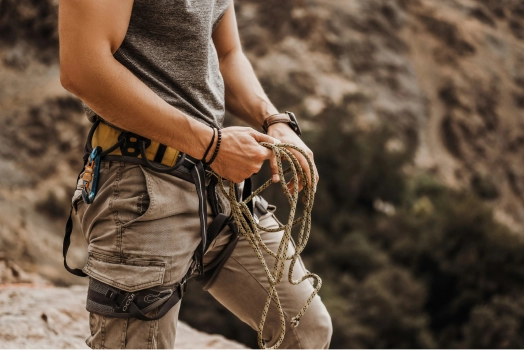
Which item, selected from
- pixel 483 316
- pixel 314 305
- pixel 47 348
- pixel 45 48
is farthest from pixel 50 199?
pixel 314 305

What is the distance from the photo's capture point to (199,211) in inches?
54.9

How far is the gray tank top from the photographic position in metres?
1.26

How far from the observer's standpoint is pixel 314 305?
157cm

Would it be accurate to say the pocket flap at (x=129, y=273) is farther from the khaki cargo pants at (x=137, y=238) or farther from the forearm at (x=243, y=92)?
the forearm at (x=243, y=92)

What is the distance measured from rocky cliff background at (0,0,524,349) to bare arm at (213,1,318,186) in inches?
350

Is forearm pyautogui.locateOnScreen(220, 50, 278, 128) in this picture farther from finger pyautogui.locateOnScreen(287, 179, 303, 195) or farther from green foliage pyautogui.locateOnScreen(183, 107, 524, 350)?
green foliage pyautogui.locateOnScreen(183, 107, 524, 350)

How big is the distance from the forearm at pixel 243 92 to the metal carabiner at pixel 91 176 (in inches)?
20.3

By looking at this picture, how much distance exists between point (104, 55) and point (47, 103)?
16.2 m

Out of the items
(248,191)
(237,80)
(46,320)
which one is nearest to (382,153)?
(46,320)

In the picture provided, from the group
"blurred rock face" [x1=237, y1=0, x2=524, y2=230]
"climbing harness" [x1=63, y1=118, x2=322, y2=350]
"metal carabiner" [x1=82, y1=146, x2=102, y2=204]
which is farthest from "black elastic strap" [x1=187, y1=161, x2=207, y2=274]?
"blurred rock face" [x1=237, y1=0, x2=524, y2=230]

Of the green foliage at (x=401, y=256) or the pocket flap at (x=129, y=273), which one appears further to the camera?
the green foliage at (x=401, y=256)

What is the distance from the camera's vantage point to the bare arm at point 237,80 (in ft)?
5.54

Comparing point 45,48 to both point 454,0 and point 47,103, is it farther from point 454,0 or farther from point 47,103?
point 454,0

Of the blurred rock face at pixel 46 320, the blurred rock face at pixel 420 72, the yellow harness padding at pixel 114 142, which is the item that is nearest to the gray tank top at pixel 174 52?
the yellow harness padding at pixel 114 142
